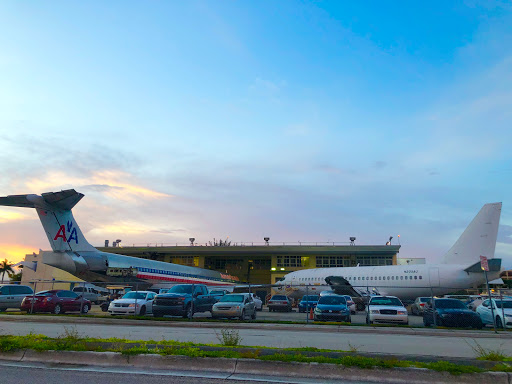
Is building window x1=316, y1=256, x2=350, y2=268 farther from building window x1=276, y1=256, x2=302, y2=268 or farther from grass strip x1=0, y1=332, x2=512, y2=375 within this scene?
grass strip x1=0, y1=332, x2=512, y2=375

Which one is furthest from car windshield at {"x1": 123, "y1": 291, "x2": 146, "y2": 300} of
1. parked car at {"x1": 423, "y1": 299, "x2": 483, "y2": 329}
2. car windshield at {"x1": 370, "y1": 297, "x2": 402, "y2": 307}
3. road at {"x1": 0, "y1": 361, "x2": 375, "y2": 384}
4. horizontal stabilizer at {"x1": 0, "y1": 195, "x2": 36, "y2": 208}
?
road at {"x1": 0, "y1": 361, "x2": 375, "y2": 384}

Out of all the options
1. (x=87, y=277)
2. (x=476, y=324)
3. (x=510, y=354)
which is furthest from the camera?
(x=87, y=277)

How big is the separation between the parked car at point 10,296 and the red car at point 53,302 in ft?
11.5

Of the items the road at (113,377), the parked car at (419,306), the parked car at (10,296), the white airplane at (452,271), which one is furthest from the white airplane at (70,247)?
the road at (113,377)

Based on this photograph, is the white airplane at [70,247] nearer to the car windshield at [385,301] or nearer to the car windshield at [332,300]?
the car windshield at [332,300]

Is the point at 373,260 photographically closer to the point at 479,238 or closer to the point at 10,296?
the point at 479,238

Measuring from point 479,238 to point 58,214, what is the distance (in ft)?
112

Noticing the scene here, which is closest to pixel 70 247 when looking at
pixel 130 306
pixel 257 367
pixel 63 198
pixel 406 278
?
pixel 63 198

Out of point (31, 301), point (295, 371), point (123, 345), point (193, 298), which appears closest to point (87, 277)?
point (31, 301)

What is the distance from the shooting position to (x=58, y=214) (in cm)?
3253

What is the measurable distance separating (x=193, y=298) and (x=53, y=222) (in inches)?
700

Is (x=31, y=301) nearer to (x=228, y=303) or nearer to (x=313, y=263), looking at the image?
(x=228, y=303)

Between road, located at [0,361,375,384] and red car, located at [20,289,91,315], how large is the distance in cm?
1511

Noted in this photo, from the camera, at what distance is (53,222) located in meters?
32.5
